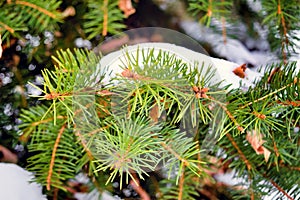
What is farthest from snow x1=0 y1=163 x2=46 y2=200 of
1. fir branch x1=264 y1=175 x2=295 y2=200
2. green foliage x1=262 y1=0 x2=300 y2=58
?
green foliage x1=262 y1=0 x2=300 y2=58

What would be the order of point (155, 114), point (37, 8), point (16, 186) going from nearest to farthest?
point (155, 114) < point (37, 8) < point (16, 186)

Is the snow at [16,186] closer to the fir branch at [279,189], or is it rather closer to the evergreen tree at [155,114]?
the evergreen tree at [155,114]

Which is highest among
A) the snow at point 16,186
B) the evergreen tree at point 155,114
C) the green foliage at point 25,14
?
the green foliage at point 25,14

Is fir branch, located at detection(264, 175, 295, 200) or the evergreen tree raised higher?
the evergreen tree

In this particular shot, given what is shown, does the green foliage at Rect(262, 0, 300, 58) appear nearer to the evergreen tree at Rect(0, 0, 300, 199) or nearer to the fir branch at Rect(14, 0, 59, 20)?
the evergreen tree at Rect(0, 0, 300, 199)

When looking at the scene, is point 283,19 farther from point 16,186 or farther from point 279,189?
point 16,186

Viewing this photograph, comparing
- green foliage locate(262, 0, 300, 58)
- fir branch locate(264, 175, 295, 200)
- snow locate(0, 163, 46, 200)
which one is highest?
green foliage locate(262, 0, 300, 58)

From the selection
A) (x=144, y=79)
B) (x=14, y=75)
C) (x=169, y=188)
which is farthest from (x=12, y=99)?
(x=144, y=79)

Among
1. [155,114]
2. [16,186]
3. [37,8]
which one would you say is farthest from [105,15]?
[16,186]

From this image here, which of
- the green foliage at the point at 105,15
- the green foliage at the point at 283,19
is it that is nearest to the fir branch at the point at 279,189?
the green foliage at the point at 283,19
